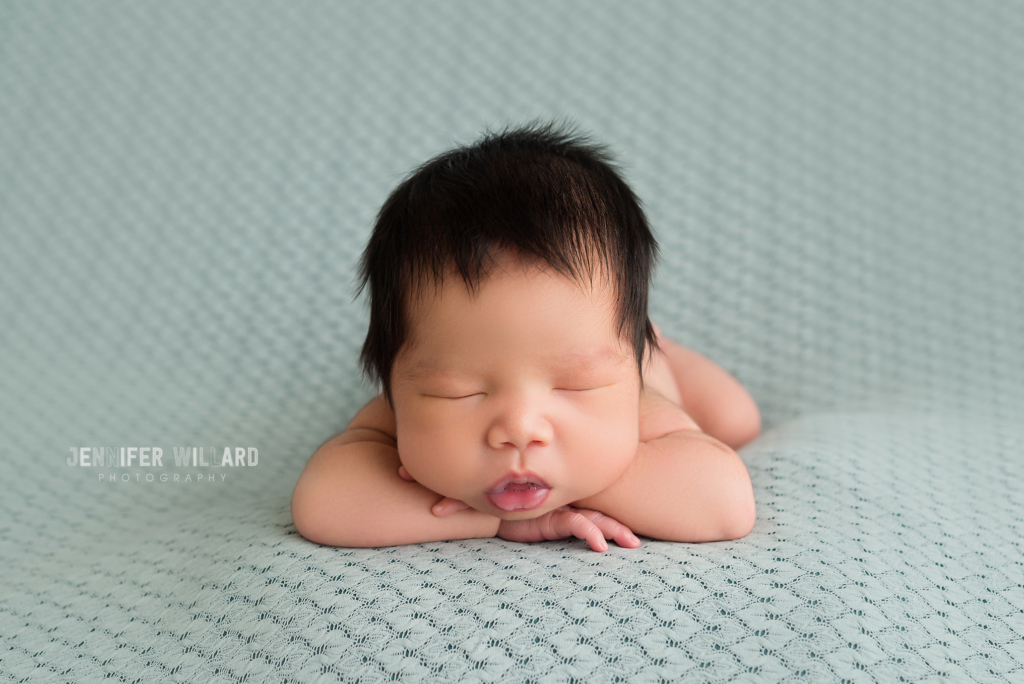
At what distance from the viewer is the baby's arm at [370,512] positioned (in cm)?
76

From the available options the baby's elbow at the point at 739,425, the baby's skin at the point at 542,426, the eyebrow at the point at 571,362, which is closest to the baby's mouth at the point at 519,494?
the baby's skin at the point at 542,426

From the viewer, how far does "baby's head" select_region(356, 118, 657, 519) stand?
0.68 metres

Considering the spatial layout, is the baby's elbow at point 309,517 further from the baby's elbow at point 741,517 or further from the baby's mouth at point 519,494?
the baby's elbow at point 741,517

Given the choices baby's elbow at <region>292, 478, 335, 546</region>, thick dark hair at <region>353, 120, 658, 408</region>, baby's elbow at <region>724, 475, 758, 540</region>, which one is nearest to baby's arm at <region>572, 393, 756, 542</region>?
baby's elbow at <region>724, 475, 758, 540</region>

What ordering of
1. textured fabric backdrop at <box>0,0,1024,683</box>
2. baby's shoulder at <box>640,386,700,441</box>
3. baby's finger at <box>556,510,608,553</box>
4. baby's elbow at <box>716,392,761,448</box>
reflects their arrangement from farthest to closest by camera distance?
baby's elbow at <box>716,392,761,448</box>
baby's shoulder at <box>640,386,700,441</box>
baby's finger at <box>556,510,608,553</box>
textured fabric backdrop at <box>0,0,1024,683</box>

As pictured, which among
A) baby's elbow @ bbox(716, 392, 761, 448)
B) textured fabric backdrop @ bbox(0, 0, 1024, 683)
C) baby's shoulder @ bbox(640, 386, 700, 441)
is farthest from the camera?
baby's elbow @ bbox(716, 392, 761, 448)

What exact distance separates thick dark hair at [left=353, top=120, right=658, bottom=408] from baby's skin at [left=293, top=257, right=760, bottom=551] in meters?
0.02

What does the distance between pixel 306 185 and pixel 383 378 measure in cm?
93

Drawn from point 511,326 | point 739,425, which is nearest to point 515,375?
point 511,326

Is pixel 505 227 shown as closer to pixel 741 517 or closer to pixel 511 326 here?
pixel 511 326

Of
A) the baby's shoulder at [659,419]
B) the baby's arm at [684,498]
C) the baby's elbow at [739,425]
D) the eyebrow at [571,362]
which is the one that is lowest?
the baby's elbow at [739,425]

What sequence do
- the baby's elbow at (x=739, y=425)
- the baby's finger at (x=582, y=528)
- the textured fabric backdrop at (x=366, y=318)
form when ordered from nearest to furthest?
the textured fabric backdrop at (x=366, y=318) < the baby's finger at (x=582, y=528) < the baby's elbow at (x=739, y=425)

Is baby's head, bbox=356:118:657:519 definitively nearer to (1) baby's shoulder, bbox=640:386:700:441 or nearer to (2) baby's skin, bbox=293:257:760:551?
(2) baby's skin, bbox=293:257:760:551

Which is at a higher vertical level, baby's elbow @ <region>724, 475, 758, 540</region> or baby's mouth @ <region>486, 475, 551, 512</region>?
baby's mouth @ <region>486, 475, 551, 512</region>
